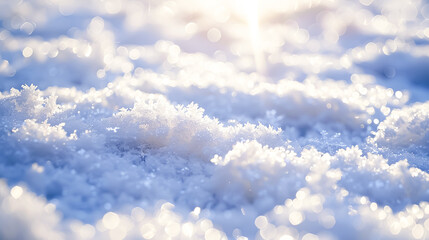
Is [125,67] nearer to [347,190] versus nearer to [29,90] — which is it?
[29,90]

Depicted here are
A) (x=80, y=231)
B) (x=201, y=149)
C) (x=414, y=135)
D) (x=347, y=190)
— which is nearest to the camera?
(x=80, y=231)

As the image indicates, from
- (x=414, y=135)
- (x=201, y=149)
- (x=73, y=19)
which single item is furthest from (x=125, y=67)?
(x=414, y=135)

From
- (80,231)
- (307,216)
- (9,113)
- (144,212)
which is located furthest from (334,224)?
(9,113)

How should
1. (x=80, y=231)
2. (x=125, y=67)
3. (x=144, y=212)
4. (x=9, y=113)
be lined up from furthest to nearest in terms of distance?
(x=125, y=67) < (x=9, y=113) < (x=144, y=212) < (x=80, y=231)

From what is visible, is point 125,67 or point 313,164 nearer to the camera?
point 313,164

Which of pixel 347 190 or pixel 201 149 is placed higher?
pixel 201 149

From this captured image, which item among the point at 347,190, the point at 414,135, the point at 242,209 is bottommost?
the point at 242,209

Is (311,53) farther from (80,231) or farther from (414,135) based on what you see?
(80,231)
